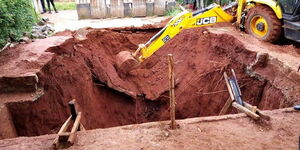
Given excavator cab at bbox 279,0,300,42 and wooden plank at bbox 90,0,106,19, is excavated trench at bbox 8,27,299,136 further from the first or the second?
wooden plank at bbox 90,0,106,19

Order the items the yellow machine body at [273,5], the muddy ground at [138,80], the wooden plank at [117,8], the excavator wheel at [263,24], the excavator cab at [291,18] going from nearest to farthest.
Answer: the muddy ground at [138,80], the excavator cab at [291,18], the yellow machine body at [273,5], the excavator wheel at [263,24], the wooden plank at [117,8]

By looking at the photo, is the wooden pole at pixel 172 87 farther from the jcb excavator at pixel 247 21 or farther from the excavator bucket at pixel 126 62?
the excavator bucket at pixel 126 62

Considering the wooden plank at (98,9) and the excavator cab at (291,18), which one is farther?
the wooden plank at (98,9)

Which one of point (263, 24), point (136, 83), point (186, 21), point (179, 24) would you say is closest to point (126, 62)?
point (136, 83)

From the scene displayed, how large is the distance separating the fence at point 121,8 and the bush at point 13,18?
576 centimetres

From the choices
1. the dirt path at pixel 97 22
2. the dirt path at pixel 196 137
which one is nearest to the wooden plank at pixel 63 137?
the dirt path at pixel 196 137

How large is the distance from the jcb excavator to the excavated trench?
0.58 m

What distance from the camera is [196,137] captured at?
9.64 ft

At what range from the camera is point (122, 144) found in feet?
9.26

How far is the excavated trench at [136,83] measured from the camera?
4.29 metres

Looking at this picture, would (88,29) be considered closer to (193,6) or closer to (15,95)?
(15,95)

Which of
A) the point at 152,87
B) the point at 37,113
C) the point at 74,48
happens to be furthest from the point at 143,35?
the point at 37,113

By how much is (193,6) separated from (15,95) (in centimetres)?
930

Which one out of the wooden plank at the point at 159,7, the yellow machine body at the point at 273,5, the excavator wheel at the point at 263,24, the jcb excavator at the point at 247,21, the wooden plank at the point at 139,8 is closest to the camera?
the jcb excavator at the point at 247,21
